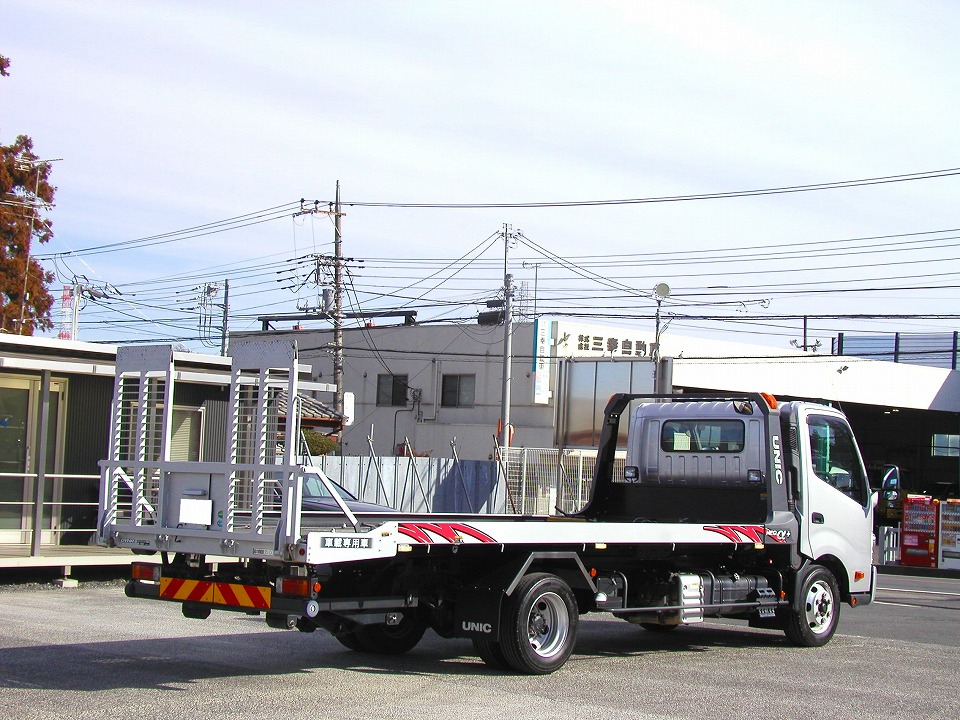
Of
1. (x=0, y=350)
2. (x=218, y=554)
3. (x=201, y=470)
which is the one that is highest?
(x=0, y=350)

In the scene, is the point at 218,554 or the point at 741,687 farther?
the point at 741,687

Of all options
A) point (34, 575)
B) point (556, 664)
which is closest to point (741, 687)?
point (556, 664)

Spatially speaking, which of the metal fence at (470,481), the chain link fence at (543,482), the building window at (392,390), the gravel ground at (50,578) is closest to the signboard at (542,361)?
the building window at (392,390)

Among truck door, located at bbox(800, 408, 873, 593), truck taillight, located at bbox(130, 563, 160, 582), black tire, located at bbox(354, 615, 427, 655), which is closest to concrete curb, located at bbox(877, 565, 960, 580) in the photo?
truck door, located at bbox(800, 408, 873, 593)

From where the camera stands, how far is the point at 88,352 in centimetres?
1839

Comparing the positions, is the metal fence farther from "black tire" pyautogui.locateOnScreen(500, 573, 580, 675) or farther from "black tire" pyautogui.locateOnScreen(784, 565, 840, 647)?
"black tire" pyautogui.locateOnScreen(500, 573, 580, 675)

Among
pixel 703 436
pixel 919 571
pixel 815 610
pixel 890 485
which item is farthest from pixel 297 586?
pixel 919 571

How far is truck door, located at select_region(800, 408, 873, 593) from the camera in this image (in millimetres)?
11984

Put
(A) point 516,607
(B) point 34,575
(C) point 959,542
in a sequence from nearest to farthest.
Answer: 1. (A) point 516,607
2. (B) point 34,575
3. (C) point 959,542

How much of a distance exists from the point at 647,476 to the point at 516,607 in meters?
3.77

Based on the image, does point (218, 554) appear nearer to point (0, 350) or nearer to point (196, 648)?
point (196, 648)

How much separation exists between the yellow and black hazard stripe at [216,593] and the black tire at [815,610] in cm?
569

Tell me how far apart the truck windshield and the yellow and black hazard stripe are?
18.0ft

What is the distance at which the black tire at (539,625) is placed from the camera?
9.41 meters
